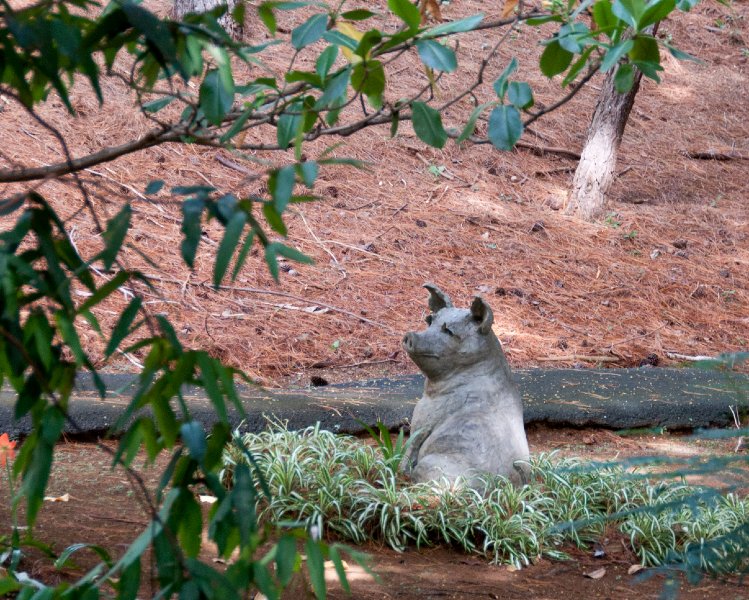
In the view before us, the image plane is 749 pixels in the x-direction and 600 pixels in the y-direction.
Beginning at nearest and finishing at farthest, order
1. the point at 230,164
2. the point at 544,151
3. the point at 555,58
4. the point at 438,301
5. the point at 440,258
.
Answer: the point at 555,58 < the point at 438,301 < the point at 440,258 < the point at 230,164 < the point at 544,151

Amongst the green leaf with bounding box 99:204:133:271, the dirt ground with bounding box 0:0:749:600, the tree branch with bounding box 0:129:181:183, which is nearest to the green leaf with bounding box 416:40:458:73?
the tree branch with bounding box 0:129:181:183

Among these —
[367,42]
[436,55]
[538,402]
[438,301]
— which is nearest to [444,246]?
[538,402]

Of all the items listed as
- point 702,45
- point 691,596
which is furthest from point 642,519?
point 702,45

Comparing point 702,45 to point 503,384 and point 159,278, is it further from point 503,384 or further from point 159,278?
point 503,384

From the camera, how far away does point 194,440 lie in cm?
136

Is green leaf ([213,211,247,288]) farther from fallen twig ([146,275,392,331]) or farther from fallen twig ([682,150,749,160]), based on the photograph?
fallen twig ([682,150,749,160])

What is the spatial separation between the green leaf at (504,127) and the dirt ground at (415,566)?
1.89 metres

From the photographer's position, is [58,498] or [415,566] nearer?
[415,566]

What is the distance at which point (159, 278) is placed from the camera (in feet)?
24.2

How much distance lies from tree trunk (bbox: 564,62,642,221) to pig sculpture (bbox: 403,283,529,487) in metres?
5.41

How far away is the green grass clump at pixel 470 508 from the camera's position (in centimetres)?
393

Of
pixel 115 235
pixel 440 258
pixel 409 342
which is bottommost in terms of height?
pixel 440 258

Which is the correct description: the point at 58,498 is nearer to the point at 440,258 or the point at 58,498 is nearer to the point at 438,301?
the point at 438,301

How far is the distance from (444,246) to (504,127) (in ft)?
21.8
